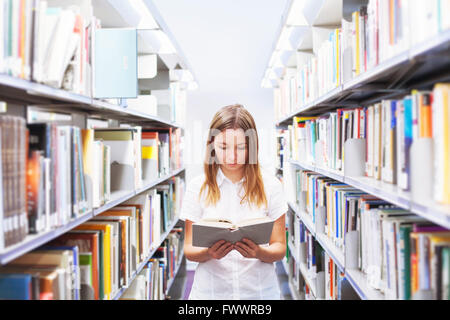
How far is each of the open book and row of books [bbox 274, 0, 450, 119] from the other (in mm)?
745

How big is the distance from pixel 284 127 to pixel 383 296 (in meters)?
3.20

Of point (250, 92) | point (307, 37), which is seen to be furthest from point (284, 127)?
point (307, 37)

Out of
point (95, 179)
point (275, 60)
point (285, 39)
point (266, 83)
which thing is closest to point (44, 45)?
point (95, 179)

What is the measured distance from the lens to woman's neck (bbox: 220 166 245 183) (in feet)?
5.53

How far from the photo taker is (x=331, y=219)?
1.92 m

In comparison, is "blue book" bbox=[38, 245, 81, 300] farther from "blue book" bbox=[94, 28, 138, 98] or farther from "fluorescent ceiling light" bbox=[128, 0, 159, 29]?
"fluorescent ceiling light" bbox=[128, 0, 159, 29]

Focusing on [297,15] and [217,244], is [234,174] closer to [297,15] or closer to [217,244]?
[217,244]

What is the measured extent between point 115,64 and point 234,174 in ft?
2.49

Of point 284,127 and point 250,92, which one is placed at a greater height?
point 250,92

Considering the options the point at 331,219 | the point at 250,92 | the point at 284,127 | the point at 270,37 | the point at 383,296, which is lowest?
the point at 383,296

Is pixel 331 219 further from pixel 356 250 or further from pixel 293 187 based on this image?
pixel 293 187

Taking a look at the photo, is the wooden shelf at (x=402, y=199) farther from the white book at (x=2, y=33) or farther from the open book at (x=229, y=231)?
the white book at (x=2, y=33)

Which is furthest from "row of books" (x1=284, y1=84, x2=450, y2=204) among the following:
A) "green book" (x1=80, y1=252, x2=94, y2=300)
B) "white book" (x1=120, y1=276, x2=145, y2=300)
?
"white book" (x1=120, y1=276, x2=145, y2=300)

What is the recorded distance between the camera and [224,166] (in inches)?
66.4
